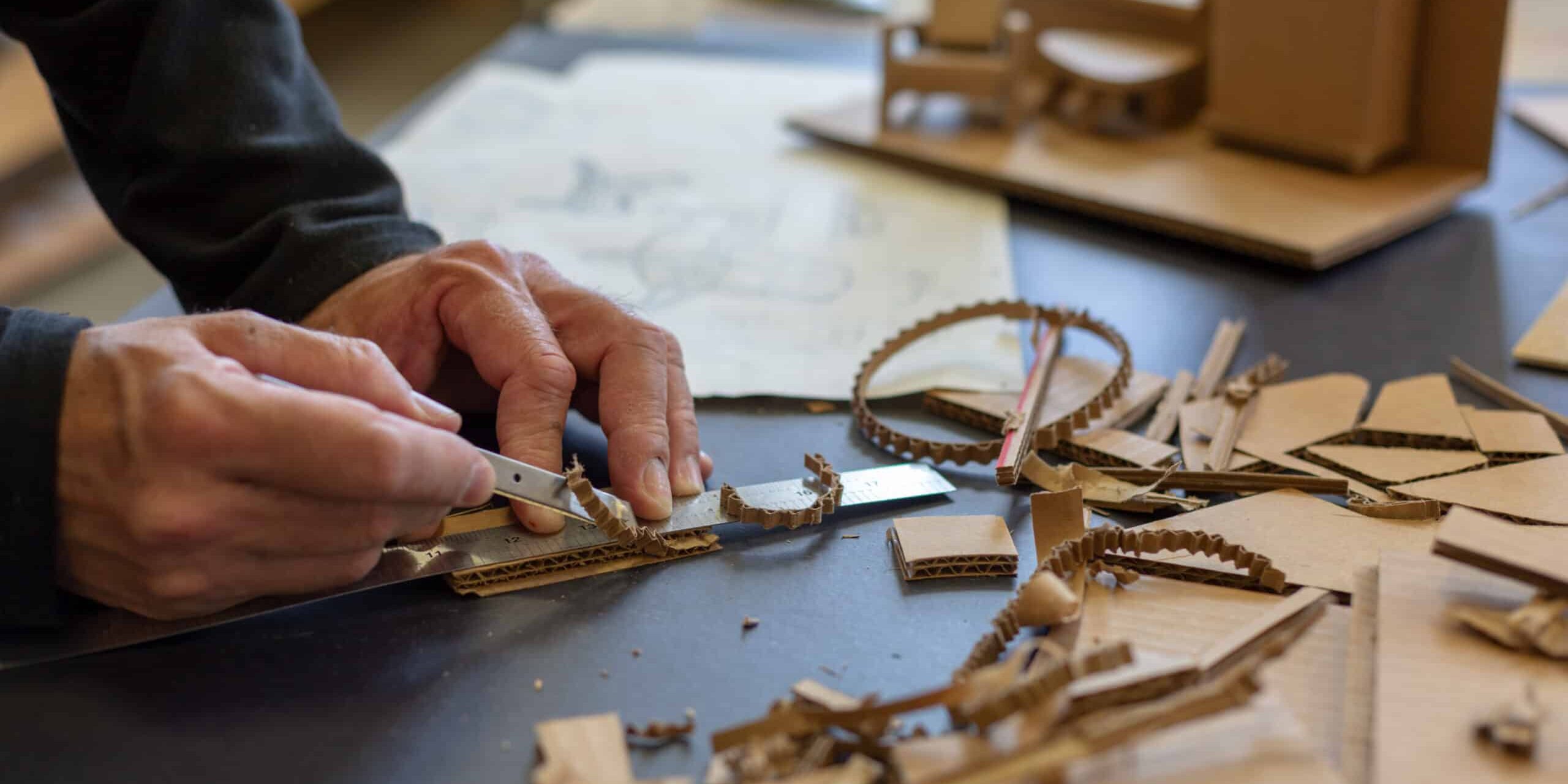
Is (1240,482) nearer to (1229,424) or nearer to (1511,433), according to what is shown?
(1229,424)

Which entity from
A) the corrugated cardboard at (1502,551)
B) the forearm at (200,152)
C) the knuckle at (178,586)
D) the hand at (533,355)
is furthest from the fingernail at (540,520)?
the corrugated cardboard at (1502,551)

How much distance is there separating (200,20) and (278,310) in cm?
33

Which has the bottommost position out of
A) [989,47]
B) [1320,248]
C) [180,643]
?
[180,643]

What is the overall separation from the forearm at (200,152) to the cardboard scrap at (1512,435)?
1001 millimetres

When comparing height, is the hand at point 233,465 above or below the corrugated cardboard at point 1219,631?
above

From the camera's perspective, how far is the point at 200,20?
1141 millimetres

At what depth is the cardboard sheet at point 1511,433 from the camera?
100 cm

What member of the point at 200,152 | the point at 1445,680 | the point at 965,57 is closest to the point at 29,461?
the point at 200,152

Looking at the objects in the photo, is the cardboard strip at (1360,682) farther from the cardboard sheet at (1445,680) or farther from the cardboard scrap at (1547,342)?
the cardboard scrap at (1547,342)

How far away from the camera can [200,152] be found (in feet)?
3.65

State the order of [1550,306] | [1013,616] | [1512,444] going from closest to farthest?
[1013,616], [1512,444], [1550,306]

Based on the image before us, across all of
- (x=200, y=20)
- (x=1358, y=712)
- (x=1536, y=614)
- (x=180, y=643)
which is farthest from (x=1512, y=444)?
(x=200, y=20)

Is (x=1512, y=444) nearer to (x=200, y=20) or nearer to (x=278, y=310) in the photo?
(x=278, y=310)

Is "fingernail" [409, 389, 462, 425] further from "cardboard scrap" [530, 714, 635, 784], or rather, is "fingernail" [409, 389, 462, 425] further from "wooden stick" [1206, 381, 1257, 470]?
"wooden stick" [1206, 381, 1257, 470]
